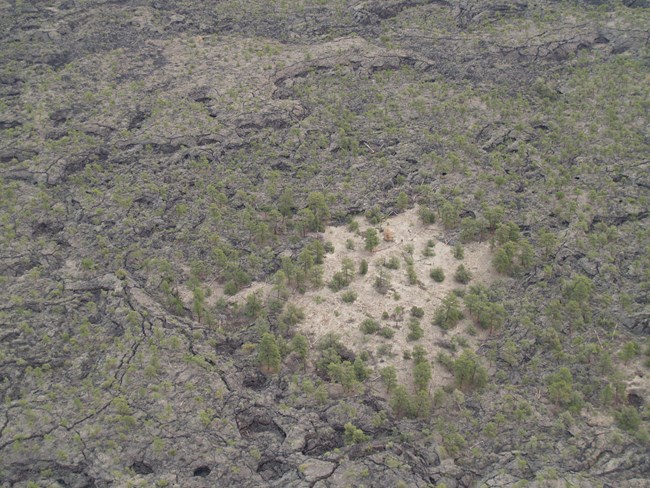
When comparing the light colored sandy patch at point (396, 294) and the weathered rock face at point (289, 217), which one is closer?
the weathered rock face at point (289, 217)

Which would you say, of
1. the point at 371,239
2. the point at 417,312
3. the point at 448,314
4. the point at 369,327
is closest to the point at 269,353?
the point at 369,327

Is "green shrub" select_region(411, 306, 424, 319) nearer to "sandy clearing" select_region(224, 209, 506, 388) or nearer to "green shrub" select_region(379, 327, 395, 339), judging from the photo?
"sandy clearing" select_region(224, 209, 506, 388)

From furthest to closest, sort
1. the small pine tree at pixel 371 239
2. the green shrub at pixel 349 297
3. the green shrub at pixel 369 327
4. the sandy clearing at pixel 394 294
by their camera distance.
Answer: the small pine tree at pixel 371 239, the green shrub at pixel 349 297, the green shrub at pixel 369 327, the sandy clearing at pixel 394 294

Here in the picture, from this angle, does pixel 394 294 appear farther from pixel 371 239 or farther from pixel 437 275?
pixel 371 239

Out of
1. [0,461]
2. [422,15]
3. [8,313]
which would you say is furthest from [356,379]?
[422,15]

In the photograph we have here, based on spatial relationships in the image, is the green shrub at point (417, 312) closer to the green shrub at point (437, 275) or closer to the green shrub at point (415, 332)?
the green shrub at point (415, 332)

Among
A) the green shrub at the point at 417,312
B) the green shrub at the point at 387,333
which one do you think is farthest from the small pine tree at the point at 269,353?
the green shrub at the point at 417,312

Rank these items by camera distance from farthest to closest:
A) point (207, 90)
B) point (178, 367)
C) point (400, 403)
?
point (207, 90) < point (178, 367) < point (400, 403)

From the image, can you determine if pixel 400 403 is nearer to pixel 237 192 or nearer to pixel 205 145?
pixel 237 192
